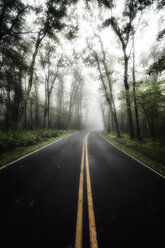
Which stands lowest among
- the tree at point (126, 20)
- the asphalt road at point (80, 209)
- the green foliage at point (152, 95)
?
the asphalt road at point (80, 209)

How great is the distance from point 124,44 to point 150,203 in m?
14.5

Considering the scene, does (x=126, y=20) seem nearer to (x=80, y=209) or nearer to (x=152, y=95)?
(x=152, y=95)

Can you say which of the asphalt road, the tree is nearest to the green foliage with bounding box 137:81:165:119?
the tree

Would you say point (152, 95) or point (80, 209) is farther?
point (152, 95)

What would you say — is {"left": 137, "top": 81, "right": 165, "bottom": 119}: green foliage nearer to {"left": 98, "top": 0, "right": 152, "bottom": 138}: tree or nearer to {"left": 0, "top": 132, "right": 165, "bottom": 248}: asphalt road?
{"left": 98, "top": 0, "right": 152, "bottom": 138}: tree

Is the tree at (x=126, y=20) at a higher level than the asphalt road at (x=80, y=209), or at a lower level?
higher

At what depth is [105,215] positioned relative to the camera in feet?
7.27

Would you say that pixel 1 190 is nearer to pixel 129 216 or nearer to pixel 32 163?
pixel 32 163

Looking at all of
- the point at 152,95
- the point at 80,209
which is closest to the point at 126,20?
the point at 152,95

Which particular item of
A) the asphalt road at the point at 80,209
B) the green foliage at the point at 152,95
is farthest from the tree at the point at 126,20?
the asphalt road at the point at 80,209

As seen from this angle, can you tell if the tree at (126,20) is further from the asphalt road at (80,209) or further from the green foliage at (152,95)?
the asphalt road at (80,209)

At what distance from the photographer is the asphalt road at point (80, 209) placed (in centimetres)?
172

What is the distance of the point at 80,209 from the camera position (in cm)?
Answer: 235

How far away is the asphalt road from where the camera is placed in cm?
172
